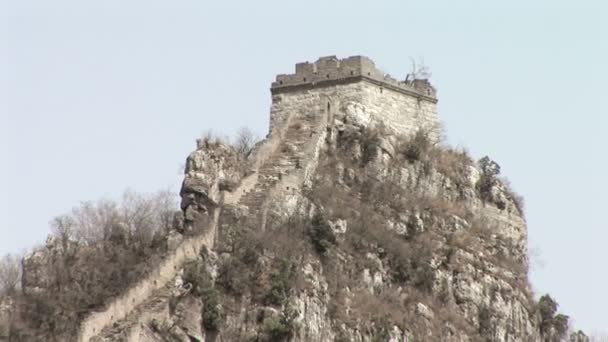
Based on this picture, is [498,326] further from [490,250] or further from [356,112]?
[356,112]

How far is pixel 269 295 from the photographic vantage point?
50406mm

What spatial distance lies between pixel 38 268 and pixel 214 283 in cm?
871

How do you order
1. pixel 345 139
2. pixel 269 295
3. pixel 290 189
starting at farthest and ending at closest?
pixel 345 139 → pixel 290 189 → pixel 269 295

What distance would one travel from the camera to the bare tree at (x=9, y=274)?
57.2 meters

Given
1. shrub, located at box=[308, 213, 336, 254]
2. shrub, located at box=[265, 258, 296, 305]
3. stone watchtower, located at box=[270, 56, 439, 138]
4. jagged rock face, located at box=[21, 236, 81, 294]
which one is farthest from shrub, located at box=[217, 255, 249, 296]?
stone watchtower, located at box=[270, 56, 439, 138]

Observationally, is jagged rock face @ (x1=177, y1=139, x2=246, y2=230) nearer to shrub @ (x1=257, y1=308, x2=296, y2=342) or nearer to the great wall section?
the great wall section

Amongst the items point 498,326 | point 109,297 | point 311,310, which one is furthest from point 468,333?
point 109,297

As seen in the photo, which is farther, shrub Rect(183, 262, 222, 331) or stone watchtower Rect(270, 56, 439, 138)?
stone watchtower Rect(270, 56, 439, 138)

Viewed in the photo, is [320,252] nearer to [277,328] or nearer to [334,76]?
[277,328]

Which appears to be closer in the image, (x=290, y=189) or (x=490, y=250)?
(x=290, y=189)

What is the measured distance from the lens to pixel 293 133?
5828cm

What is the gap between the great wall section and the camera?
161ft

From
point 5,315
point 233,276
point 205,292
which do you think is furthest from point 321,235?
point 5,315

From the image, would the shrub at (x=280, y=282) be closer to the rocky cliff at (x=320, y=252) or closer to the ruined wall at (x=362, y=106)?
the rocky cliff at (x=320, y=252)
